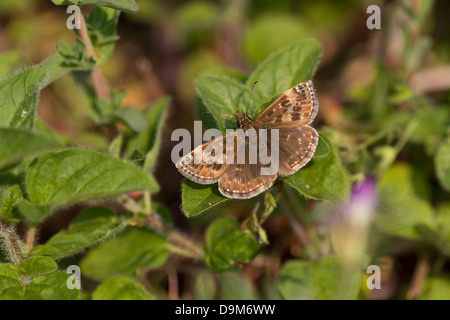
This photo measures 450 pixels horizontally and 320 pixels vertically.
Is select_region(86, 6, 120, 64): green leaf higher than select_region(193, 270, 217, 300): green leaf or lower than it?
higher

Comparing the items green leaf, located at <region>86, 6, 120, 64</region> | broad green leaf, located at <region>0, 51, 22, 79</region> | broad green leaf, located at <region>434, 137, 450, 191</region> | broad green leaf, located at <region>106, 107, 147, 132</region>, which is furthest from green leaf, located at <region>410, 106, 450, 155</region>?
broad green leaf, located at <region>0, 51, 22, 79</region>

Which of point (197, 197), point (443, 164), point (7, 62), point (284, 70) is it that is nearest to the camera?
point (197, 197)

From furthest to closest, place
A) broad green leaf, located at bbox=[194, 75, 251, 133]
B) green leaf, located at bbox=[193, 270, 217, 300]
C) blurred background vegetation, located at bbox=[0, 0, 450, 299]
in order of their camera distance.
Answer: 1. blurred background vegetation, located at bbox=[0, 0, 450, 299]
2. green leaf, located at bbox=[193, 270, 217, 300]
3. broad green leaf, located at bbox=[194, 75, 251, 133]

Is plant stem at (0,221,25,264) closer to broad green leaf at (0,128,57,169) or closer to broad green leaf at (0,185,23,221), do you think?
broad green leaf at (0,185,23,221)

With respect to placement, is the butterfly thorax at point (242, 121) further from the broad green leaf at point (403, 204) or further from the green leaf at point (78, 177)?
the broad green leaf at point (403, 204)

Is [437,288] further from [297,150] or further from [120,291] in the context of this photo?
[120,291]

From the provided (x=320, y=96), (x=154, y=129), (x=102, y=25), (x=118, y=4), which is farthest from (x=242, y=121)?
(x=320, y=96)
